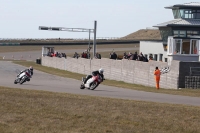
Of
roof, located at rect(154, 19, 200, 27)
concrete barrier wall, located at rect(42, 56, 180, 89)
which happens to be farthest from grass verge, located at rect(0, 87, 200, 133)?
roof, located at rect(154, 19, 200, 27)

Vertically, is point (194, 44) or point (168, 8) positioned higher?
point (168, 8)

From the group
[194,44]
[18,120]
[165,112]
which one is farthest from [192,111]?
[194,44]

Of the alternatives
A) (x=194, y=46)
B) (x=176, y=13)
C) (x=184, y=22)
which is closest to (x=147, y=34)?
(x=176, y=13)

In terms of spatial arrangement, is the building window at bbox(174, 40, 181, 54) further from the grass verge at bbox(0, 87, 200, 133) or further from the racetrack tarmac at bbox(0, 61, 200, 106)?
the grass verge at bbox(0, 87, 200, 133)

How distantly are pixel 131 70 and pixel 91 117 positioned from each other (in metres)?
23.5

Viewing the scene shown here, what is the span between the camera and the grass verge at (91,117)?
40.4 feet

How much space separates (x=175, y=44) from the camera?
41781mm

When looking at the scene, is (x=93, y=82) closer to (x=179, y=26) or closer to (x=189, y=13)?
(x=179, y=26)

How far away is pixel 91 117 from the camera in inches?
527

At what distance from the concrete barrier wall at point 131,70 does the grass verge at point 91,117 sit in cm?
1461

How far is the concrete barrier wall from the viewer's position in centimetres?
3039

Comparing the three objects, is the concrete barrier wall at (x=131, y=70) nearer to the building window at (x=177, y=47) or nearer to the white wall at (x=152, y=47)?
the building window at (x=177, y=47)

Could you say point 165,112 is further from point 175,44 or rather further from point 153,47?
point 153,47

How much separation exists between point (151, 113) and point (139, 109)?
24.5 inches
